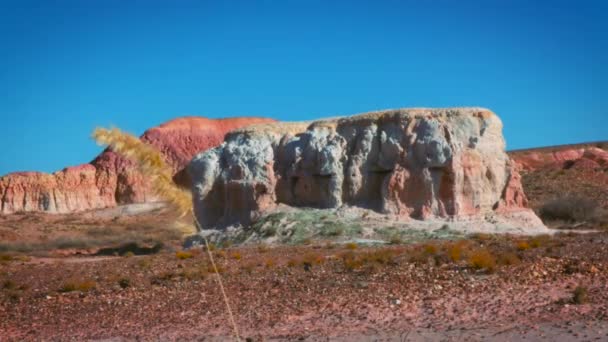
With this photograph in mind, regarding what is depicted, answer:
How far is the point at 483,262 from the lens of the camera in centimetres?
1466

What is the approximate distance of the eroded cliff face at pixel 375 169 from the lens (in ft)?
81.5

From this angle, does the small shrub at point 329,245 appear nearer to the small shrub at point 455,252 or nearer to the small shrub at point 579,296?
the small shrub at point 455,252

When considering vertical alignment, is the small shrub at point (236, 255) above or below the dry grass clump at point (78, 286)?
above

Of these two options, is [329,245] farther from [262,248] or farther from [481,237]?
[481,237]

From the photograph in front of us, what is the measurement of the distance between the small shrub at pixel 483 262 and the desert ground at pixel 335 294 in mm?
40

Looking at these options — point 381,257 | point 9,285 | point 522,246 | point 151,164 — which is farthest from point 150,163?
point 9,285

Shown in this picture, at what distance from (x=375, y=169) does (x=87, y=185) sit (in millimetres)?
52249

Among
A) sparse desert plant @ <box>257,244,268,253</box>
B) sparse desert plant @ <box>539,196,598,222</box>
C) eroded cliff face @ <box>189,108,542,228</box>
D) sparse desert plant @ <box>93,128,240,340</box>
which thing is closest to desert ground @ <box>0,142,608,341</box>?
sparse desert plant @ <box>257,244,268,253</box>

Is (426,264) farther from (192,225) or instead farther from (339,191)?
(192,225)

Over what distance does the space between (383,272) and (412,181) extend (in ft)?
34.0

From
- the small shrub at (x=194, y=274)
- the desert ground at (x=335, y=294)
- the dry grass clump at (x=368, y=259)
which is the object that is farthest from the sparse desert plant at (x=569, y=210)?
the small shrub at (x=194, y=274)

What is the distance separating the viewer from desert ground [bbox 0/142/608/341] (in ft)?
34.3

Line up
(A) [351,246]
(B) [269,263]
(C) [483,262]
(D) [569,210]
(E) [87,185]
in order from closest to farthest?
(C) [483,262] → (B) [269,263] → (A) [351,246] → (D) [569,210] → (E) [87,185]

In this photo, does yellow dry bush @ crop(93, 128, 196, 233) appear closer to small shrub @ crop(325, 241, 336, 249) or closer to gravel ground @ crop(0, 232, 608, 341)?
gravel ground @ crop(0, 232, 608, 341)
